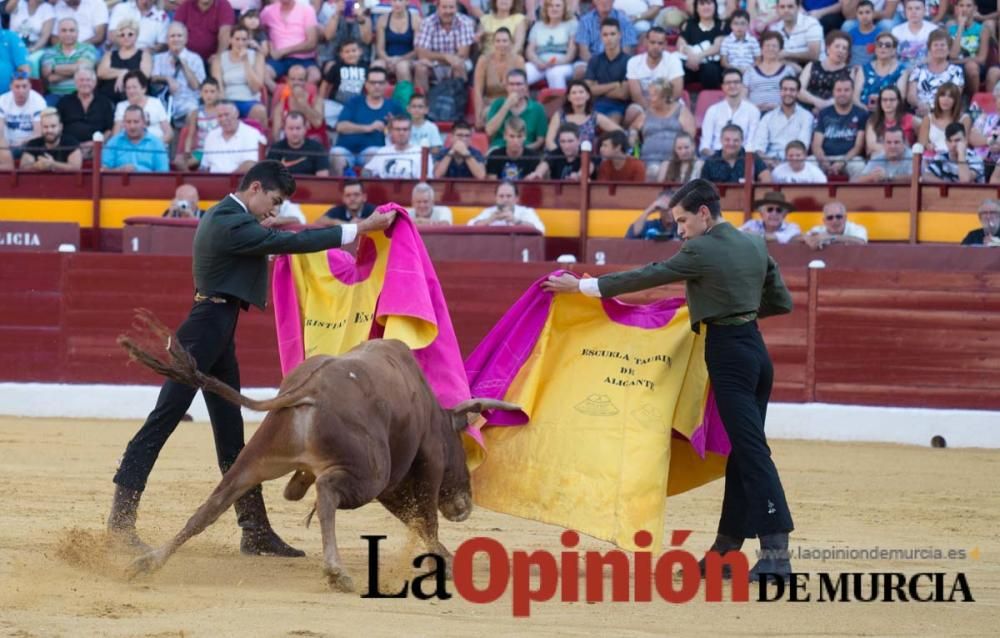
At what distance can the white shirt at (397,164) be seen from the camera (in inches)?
482

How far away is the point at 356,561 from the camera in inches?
240

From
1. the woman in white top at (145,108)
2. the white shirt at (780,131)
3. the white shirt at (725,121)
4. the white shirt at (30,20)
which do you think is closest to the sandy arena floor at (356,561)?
the white shirt at (780,131)

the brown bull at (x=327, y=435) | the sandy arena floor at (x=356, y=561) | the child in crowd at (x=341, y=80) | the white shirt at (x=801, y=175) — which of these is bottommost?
the sandy arena floor at (x=356, y=561)

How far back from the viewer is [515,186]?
12.0 metres

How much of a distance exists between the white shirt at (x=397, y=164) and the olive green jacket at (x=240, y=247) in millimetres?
6028

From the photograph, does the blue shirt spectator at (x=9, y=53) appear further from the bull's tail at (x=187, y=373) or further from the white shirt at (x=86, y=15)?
the bull's tail at (x=187, y=373)

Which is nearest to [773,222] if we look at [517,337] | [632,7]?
[632,7]

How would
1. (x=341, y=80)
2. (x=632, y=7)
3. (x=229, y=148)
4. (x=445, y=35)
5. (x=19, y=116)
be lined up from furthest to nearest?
1. (x=632, y=7)
2. (x=445, y=35)
3. (x=341, y=80)
4. (x=19, y=116)
5. (x=229, y=148)

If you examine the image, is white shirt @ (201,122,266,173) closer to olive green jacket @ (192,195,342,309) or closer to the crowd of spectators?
the crowd of spectators

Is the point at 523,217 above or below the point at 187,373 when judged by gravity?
above

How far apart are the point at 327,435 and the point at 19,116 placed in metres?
8.71

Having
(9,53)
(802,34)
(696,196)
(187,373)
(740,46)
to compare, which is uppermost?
(802,34)

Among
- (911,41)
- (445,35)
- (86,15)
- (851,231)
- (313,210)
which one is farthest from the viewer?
(86,15)

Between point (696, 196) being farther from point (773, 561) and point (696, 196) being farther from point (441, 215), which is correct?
point (441, 215)
